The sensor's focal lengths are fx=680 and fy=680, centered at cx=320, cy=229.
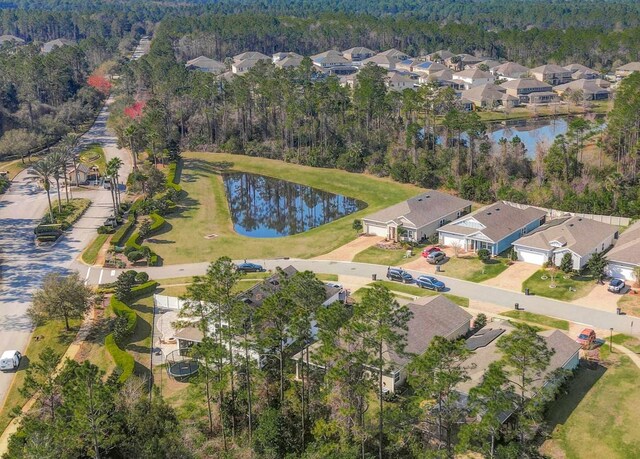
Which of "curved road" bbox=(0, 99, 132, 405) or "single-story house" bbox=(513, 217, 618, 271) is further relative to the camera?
"single-story house" bbox=(513, 217, 618, 271)

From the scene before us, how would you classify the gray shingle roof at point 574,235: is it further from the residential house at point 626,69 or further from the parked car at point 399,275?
the residential house at point 626,69

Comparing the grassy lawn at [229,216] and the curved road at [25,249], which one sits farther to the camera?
the grassy lawn at [229,216]

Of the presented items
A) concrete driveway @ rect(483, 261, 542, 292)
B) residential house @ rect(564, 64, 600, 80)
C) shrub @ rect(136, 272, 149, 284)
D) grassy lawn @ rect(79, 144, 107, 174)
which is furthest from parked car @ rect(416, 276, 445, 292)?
residential house @ rect(564, 64, 600, 80)

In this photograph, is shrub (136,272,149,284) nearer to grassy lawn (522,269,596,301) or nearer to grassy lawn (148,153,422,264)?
grassy lawn (148,153,422,264)

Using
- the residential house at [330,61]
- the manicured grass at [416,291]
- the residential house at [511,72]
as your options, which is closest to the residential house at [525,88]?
the residential house at [511,72]

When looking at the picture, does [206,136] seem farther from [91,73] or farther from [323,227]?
[91,73]

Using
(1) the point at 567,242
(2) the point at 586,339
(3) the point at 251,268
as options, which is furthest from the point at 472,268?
(3) the point at 251,268
